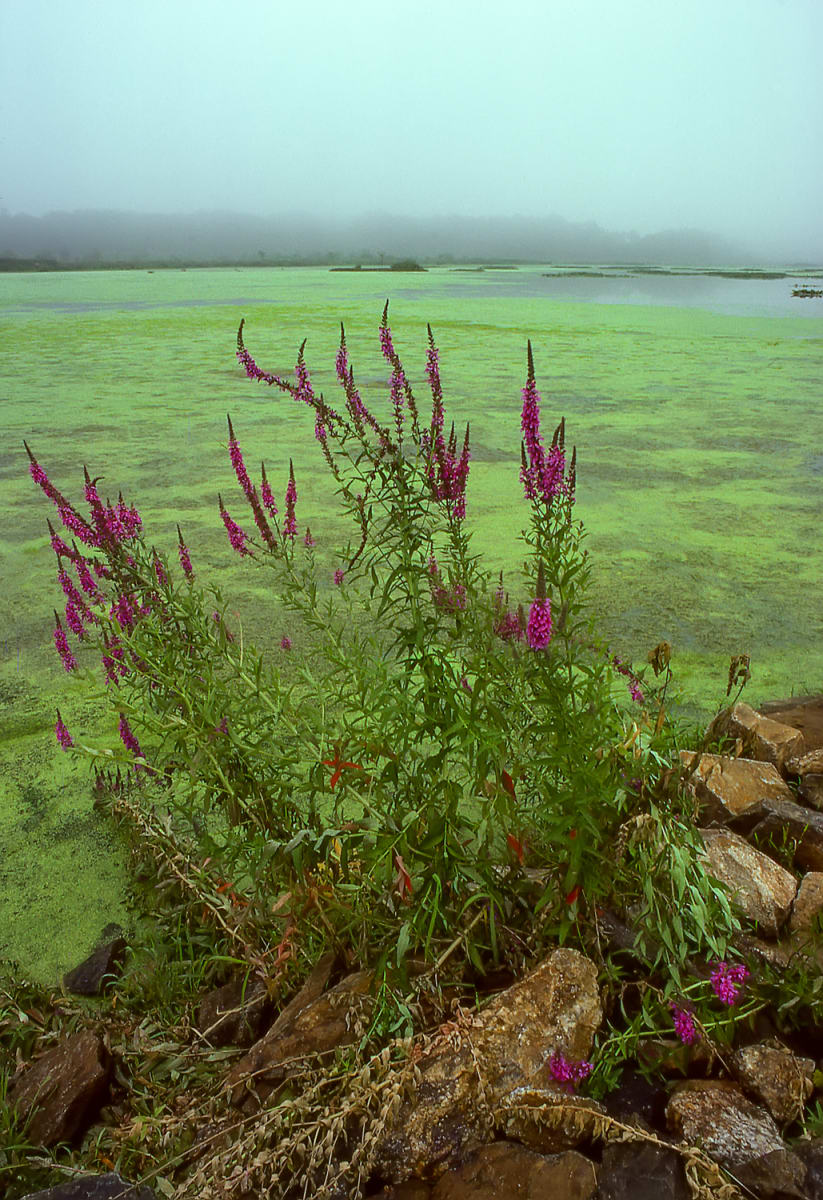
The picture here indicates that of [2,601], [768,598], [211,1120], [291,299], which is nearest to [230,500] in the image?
[2,601]

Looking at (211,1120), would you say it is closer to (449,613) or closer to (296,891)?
(296,891)

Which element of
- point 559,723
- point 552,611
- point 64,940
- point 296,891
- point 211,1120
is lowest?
point 64,940

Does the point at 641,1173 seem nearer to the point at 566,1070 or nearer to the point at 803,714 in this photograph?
the point at 566,1070

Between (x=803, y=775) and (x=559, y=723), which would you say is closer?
(x=559, y=723)

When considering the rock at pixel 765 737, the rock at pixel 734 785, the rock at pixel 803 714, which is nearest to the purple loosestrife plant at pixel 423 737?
the rock at pixel 734 785

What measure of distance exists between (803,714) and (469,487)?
2.50 metres

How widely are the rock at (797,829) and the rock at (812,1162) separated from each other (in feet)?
2.27

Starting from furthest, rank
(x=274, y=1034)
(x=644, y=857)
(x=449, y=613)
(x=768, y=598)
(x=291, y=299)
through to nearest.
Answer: (x=291, y=299) < (x=768, y=598) < (x=449, y=613) < (x=274, y=1034) < (x=644, y=857)

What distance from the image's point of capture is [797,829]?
1.69m

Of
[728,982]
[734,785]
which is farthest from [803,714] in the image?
[728,982]

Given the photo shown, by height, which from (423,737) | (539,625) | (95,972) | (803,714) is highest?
(539,625)

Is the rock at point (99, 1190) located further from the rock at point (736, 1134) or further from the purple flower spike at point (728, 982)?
the purple flower spike at point (728, 982)

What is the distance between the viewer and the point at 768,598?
3205mm

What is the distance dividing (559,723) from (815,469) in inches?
172
